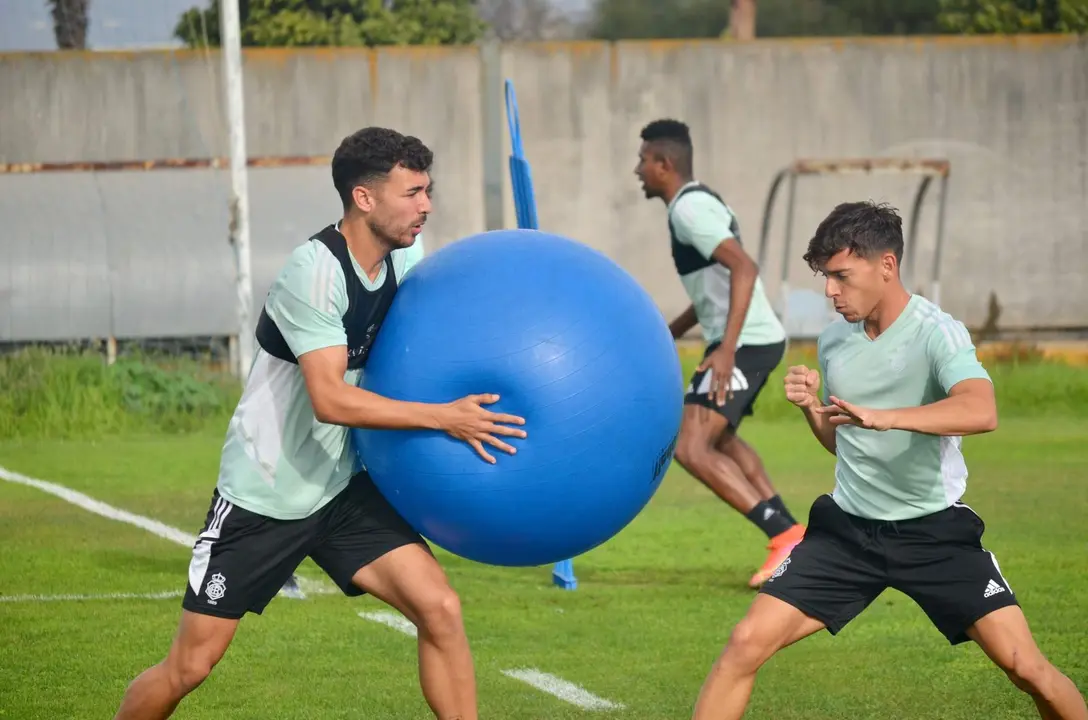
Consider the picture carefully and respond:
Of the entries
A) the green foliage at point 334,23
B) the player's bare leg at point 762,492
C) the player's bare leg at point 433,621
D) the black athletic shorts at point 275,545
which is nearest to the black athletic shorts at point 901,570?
the player's bare leg at point 433,621

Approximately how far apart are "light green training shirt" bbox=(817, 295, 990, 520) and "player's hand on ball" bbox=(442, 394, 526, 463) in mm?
1128

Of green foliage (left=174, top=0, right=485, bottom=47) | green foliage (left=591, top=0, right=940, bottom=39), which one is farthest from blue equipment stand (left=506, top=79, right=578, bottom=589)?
green foliage (left=591, top=0, right=940, bottom=39)

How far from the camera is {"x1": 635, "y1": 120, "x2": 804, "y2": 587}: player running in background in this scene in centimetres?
848

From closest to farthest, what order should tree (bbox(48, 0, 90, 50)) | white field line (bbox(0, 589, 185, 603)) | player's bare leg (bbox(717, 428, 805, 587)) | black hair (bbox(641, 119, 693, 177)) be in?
white field line (bbox(0, 589, 185, 603)), player's bare leg (bbox(717, 428, 805, 587)), black hair (bbox(641, 119, 693, 177)), tree (bbox(48, 0, 90, 50))

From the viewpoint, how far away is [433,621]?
5.20 m

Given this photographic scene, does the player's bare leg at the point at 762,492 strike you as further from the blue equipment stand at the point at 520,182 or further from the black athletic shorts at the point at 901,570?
the black athletic shorts at the point at 901,570

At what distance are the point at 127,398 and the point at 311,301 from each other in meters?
10.8

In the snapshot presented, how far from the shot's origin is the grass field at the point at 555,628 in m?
6.38

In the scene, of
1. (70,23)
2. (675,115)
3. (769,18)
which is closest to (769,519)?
(675,115)

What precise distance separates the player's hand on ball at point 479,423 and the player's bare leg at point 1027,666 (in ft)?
5.21

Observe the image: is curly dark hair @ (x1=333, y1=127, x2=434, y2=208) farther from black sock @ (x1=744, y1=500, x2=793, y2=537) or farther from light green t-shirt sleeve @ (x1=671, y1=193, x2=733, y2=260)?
black sock @ (x1=744, y1=500, x2=793, y2=537)

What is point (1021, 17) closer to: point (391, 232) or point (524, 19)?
point (524, 19)

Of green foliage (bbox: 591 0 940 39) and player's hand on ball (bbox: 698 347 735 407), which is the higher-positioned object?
green foliage (bbox: 591 0 940 39)

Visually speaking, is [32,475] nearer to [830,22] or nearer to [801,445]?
[801,445]
